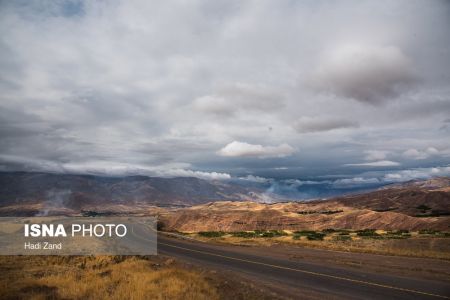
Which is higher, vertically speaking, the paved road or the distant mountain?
the paved road

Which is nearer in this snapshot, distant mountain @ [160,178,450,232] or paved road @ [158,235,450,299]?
paved road @ [158,235,450,299]

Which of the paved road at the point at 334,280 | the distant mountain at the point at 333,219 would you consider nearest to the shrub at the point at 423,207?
the distant mountain at the point at 333,219

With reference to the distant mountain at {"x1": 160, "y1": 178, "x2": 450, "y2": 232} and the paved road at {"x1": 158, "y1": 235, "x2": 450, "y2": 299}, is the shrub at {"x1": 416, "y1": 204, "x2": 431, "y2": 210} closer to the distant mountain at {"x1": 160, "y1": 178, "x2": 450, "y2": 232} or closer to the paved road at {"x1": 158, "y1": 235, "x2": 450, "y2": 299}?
the distant mountain at {"x1": 160, "y1": 178, "x2": 450, "y2": 232}

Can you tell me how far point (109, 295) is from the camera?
14.5 meters

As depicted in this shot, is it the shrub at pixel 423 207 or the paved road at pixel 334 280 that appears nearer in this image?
the paved road at pixel 334 280

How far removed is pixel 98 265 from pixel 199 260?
908 centimetres

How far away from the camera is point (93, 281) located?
54.4 feet

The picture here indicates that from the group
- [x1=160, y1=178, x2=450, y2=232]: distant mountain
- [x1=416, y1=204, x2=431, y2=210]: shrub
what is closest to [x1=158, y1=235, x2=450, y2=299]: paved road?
[x1=160, y1=178, x2=450, y2=232]: distant mountain

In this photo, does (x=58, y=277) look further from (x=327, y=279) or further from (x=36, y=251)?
(x=327, y=279)

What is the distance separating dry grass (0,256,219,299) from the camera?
14430 millimetres

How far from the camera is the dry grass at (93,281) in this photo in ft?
47.3

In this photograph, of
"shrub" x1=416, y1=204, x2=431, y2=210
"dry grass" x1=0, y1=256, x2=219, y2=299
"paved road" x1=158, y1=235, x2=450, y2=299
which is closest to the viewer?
"dry grass" x1=0, y1=256, x2=219, y2=299

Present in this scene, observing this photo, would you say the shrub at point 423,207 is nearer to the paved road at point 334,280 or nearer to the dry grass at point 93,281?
the paved road at point 334,280

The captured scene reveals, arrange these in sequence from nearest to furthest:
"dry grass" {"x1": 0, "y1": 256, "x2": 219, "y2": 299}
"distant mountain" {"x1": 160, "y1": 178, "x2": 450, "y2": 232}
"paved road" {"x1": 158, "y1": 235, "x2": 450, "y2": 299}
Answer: "dry grass" {"x1": 0, "y1": 256, "x2": 219, "y2": 299}
"paved road" {"x1": 158, "y1": 235, "x2": 450, "y2": 299}
"distant mountain" {"x1": 160, "y1": 178, "x2": 450, "y2": 232}
